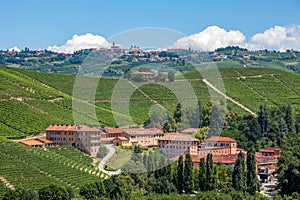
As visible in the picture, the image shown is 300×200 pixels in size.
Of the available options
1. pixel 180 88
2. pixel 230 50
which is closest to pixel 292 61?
pixel 230 50

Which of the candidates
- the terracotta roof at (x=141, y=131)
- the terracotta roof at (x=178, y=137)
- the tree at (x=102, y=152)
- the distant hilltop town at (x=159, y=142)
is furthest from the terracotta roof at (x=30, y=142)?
the terracotta roof at (x=178, y=137)

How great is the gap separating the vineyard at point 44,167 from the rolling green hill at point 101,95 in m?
5.48

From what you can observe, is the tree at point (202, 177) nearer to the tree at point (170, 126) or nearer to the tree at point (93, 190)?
the tree at point (93, 190)

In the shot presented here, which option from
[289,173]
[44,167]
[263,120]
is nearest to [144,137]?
[263,120]

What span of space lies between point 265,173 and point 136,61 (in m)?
104

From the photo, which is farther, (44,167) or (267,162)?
(267,162)

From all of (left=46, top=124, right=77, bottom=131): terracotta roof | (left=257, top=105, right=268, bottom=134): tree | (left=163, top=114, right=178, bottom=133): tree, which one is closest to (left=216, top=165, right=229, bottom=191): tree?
(left=46, top=124, right=77, bottom=131): terracotta roof

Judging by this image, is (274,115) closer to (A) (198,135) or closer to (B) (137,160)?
(A) (198,135)

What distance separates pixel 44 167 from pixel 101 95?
106 feet

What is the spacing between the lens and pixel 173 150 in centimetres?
4619

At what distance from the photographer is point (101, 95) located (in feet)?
229

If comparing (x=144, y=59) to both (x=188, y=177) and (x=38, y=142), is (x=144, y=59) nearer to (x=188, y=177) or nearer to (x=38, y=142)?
(x=38, y=142)

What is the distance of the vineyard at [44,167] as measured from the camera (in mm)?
35297

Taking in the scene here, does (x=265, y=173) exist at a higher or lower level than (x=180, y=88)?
lower
